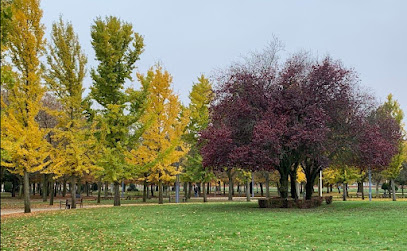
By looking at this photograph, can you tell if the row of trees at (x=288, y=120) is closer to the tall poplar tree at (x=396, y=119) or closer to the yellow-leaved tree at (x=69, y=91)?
the yellow-leaved tree at (x=69, y=91)

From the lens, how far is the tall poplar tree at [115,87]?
949 inches

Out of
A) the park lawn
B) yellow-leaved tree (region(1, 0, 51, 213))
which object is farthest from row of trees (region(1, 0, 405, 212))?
the park lawn

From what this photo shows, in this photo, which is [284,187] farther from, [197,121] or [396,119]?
[396,119]

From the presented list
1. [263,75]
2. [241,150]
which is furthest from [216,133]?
[263,75]

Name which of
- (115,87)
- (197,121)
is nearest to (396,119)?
(197,121)

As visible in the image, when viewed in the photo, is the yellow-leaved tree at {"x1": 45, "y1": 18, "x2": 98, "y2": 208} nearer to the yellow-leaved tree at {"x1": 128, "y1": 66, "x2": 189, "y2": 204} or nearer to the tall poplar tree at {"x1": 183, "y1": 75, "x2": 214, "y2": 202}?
the yellow-leaved tree at {"x1": 128, "y1": 66, "x2": 189, "y2": 204}

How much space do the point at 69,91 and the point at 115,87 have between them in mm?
2904

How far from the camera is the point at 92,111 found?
953 inches

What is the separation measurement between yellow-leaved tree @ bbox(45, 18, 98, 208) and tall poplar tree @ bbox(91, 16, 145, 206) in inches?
40.8

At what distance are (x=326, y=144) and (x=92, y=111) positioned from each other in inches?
564

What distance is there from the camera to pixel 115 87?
2523 centimetres

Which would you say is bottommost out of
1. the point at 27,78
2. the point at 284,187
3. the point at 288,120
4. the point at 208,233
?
the point at 208,233

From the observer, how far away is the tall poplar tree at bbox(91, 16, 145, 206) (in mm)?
24094

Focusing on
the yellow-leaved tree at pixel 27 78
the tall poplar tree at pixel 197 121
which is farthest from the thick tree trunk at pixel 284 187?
the yellow-leaved tree at pixel 27 78
